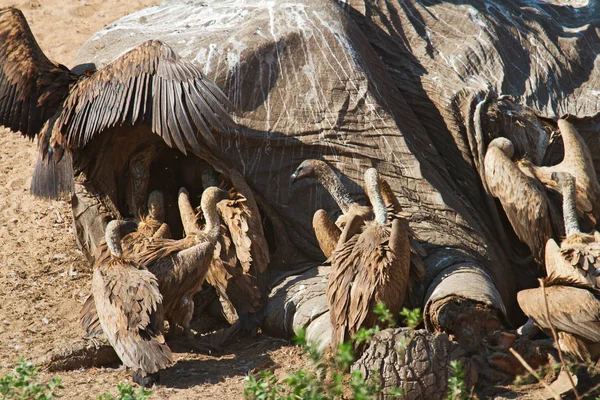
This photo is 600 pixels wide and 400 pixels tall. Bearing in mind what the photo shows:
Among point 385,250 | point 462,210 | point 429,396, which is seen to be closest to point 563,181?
point 462,210

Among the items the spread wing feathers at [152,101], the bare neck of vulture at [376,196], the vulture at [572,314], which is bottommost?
the vulture at [572,314]

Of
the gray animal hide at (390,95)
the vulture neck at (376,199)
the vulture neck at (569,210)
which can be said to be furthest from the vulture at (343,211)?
the vulture neck at (569,210)

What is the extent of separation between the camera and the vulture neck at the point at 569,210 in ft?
25.8

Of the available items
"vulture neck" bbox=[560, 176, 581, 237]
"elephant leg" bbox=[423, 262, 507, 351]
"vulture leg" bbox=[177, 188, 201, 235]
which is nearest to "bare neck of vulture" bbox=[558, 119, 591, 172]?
"vulture neck" bbox=[560, 176, 581, 237]

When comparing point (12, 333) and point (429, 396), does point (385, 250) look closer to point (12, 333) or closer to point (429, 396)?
point (429, 396)

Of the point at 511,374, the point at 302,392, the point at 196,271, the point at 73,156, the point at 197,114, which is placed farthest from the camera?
the point at 73,156

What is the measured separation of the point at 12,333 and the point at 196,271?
1638mm

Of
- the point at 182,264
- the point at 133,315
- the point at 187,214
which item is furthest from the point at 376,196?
the point at 133,315

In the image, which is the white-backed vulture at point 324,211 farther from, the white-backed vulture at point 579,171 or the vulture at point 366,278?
the white-backed vulture at point 579,171

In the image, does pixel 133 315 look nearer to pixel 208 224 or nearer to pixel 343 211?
pixel 208 224

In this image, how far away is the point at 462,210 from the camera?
8.47 meters

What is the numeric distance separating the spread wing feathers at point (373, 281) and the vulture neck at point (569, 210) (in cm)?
162

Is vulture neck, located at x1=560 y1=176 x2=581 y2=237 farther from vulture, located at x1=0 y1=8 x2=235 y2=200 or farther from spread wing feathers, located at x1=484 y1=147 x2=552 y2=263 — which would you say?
vulture, located at x1=0 y1=8 x2=235 y2=200

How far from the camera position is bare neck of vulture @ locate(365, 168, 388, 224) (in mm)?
7402
